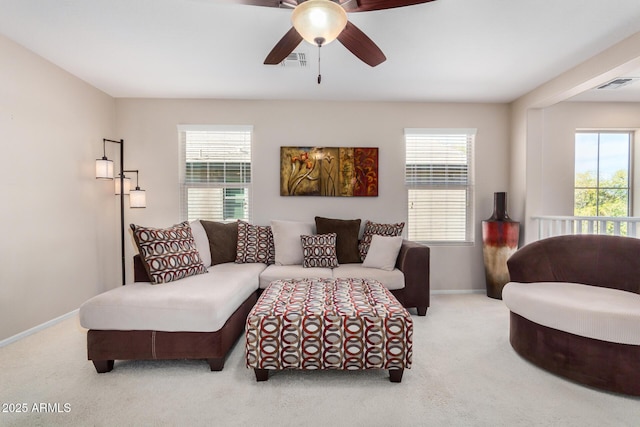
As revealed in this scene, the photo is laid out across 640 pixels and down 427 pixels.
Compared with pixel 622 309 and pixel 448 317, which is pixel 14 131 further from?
pixel 622 309

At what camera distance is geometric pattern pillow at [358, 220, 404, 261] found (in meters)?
3.83

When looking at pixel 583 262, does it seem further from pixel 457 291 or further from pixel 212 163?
pixel 212 163

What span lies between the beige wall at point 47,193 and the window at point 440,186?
3918 millimetres

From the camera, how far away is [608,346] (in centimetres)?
197

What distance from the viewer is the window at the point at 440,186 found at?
14.4ft

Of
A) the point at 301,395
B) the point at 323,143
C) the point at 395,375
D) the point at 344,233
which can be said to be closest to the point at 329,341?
the point at 301,395

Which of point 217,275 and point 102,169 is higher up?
point 102,169

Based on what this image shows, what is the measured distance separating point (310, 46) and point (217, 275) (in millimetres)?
2208

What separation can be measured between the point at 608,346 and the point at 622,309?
0.25 metres

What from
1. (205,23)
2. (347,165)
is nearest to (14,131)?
(205,23)

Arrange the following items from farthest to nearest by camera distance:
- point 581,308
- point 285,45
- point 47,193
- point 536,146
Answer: point 536,146 < point 47,193 < point 285,45 < point 581,308

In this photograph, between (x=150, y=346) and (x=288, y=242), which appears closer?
(x=150, y=346)

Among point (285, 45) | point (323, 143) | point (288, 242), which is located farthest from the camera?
point (323, 143)

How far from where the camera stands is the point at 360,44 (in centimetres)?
213
